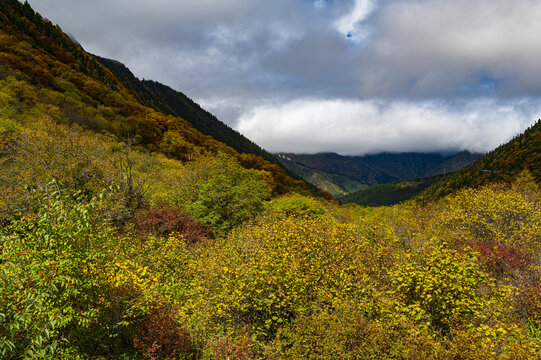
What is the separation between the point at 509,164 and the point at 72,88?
196 metres

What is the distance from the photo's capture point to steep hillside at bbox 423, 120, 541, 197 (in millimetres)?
126188

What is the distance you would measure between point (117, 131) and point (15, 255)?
198 ft

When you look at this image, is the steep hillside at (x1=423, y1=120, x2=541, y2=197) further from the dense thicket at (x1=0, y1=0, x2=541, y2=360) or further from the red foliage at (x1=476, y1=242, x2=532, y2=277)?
the dense thicket at (x1=0, y1=0, x2=541, y2=360)

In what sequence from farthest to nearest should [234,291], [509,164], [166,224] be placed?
[509,164]
[166,224]
[234,291]

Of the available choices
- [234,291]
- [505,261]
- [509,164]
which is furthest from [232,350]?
[509,164]

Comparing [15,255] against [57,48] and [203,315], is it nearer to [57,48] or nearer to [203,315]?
[203,315]

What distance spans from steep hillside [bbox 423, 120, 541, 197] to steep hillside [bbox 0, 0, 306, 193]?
11789 cm

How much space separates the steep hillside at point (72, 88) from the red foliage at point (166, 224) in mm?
23973

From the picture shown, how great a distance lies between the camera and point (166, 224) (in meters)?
21.0

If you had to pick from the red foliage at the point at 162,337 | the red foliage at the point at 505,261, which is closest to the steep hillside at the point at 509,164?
the red foliage at the point at 505,261

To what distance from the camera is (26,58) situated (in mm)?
63406

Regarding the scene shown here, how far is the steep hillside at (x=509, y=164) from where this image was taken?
126188 millimetres

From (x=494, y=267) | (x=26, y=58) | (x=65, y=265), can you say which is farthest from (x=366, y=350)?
(x=26, y=58)

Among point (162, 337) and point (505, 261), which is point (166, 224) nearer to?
point (162, 337)
